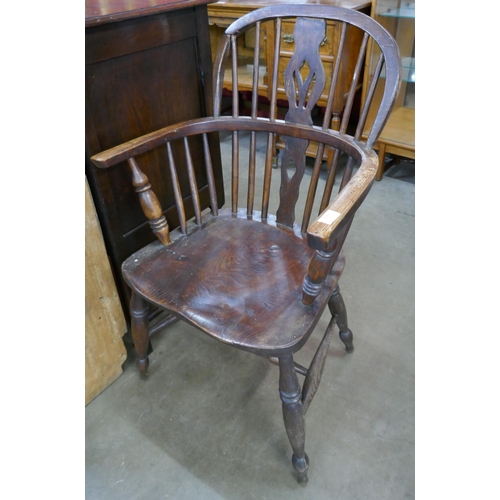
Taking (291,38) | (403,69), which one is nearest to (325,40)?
(291,38)

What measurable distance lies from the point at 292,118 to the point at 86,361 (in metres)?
0.92

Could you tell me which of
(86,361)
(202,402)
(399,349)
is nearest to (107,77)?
(86,361)

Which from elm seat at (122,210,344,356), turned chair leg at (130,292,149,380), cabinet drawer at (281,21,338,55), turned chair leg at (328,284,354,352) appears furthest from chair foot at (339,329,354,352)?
cabinet drawer at (281,21,338,55)

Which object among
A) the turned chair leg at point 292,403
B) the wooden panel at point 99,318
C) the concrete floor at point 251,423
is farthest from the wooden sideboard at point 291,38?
the turned chair leg at point 292,403

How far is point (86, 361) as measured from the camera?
3.97 feet

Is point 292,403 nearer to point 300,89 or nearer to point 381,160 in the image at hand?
point 300,89

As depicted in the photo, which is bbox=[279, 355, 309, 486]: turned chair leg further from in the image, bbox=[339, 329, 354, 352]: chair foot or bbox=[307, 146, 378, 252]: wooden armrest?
bbox=[339, 329, 354, 352]: chair foot

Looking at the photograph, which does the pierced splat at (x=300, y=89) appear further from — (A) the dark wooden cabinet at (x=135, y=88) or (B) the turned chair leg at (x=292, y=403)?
(B) the turned chair leg at (x=292, y=403)

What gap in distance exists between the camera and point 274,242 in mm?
1146

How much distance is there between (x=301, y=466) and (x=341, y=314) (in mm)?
455

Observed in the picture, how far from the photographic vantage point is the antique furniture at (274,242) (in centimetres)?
86

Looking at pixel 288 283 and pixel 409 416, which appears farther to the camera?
pixel 409 416

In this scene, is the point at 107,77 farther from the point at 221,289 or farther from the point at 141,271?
the point at 221,289

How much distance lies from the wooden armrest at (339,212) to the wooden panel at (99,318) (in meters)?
0.64
